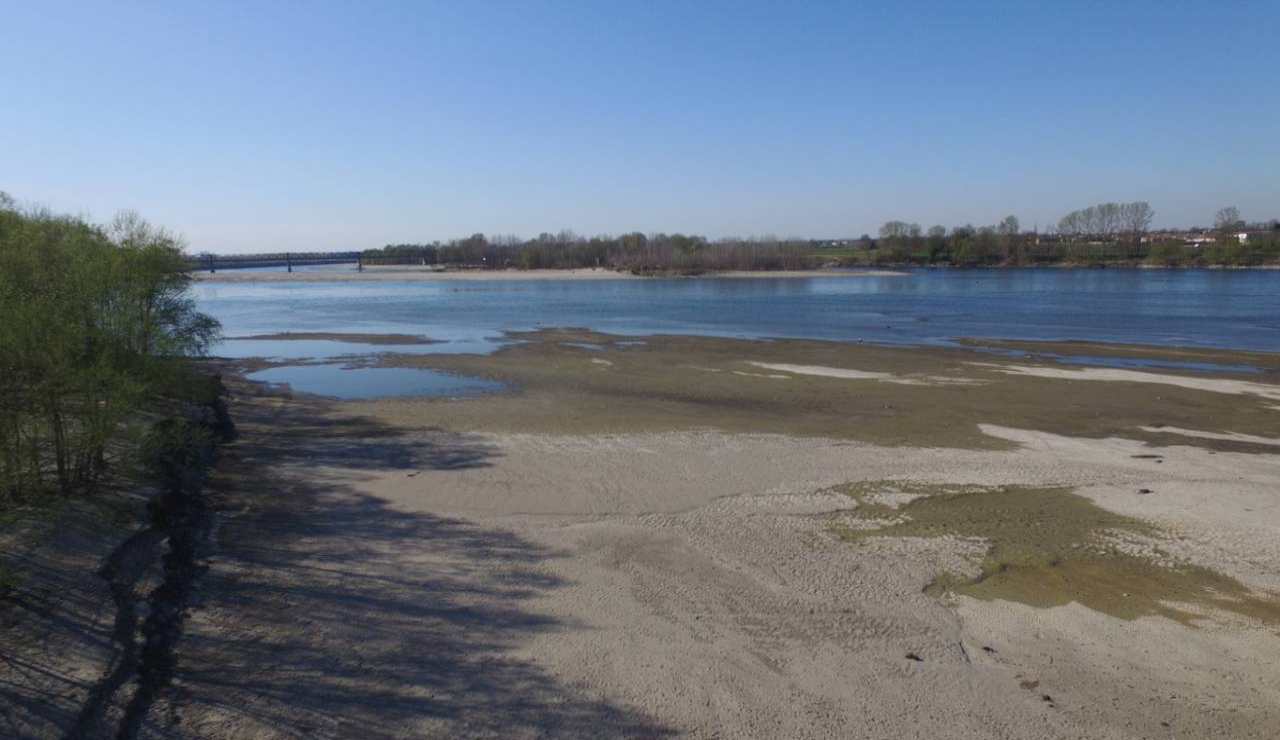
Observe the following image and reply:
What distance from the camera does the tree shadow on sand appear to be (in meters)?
6.67

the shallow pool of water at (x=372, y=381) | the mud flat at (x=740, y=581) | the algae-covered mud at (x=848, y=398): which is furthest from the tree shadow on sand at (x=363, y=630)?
the shallow pool of water at (x=372, y=381)

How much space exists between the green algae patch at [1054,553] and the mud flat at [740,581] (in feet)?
0.16

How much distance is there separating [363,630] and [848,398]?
16.5m

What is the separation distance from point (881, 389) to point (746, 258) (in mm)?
115860

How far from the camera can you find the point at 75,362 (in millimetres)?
10477

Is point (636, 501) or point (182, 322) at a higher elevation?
point (182, 322)

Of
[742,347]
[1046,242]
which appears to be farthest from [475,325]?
[1046,242]

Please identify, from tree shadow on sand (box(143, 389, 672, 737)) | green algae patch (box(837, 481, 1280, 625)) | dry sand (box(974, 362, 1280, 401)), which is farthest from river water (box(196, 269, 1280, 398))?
green algae patch (box(837, 481, 1280, 625))

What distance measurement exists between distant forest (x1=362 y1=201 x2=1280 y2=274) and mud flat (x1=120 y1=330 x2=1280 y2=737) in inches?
4522

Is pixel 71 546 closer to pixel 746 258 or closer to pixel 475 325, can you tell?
pixel 475 325

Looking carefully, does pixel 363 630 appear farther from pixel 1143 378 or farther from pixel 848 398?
pixel 1143 378

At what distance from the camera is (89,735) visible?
20.6 ft

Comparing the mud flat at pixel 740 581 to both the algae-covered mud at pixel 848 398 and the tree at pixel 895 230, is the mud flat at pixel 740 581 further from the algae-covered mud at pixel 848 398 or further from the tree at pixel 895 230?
the tree at pixel 895 230

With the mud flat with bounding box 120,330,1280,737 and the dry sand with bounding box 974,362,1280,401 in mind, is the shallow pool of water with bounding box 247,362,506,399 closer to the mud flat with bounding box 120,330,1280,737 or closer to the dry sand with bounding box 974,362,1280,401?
the mud flat with bounding box 120,330,1280,737
